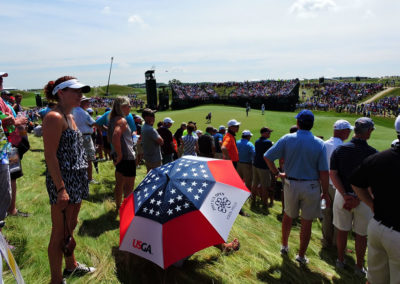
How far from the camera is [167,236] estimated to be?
8.36 feet

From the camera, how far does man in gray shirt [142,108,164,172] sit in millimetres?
5137

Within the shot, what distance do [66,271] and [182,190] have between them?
1527mm

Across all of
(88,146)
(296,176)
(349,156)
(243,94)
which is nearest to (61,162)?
(296,176)

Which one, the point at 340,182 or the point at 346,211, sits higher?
the point at 340,182

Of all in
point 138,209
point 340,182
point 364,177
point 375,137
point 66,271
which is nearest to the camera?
point 364,177

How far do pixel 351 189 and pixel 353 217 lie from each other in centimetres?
41

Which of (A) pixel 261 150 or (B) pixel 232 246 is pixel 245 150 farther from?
(B) pixel 232 246

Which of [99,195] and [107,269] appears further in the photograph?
[99,195]

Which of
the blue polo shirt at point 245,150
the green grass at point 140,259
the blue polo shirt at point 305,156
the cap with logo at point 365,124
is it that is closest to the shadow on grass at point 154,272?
the green grass at point 140,259

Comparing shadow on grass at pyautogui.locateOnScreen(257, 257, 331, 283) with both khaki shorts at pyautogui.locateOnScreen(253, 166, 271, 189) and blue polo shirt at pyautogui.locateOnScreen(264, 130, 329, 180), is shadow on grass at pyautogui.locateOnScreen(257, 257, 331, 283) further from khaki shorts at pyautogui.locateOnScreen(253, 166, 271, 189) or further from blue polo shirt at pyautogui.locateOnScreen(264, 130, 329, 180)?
khaki shorts at pyautogui.locateOnScreen(253, 166, 271, 189)

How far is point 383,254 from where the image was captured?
241 cm

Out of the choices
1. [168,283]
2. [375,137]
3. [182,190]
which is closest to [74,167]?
[182,190]

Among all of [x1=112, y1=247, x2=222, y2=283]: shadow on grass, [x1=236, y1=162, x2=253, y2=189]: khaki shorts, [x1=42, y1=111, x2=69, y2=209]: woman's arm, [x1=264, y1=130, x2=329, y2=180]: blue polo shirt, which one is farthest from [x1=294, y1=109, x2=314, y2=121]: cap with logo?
[x1=236, y1=162, x2=253, y2=189]: khaki shorts

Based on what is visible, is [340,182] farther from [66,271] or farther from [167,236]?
[66,271]
